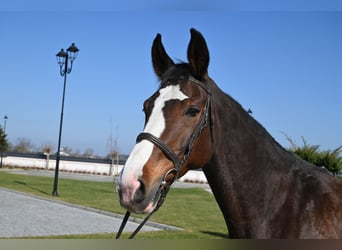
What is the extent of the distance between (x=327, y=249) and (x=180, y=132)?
99 centimetres

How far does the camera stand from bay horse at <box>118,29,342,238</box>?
2.07 m

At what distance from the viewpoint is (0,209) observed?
35.0 feet

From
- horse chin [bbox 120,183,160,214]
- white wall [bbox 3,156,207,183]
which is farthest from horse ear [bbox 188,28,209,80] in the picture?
white wall [bbox 3,156,207,183]

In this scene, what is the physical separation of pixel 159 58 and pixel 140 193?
1089 millimetres

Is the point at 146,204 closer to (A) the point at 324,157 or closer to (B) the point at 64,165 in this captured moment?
(A) the point at 324,157

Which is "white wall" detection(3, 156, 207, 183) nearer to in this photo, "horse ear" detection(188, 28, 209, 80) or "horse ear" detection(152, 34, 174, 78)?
"horse ear" detection(152, 34, 174, 78)

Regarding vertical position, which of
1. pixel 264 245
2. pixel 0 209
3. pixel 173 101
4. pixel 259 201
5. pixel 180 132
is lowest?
pixel 0 209

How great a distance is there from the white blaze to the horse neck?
0.34 metres

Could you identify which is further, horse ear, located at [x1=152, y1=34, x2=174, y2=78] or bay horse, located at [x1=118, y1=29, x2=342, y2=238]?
horse ear, located at [x1=152, y1=34, x2=174, y2=78]

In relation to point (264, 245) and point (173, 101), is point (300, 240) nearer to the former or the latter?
point (264, 245)

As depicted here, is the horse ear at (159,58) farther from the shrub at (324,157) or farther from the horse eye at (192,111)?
the shrub at (324,157)

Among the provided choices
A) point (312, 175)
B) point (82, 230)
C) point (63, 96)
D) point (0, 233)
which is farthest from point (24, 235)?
point (63, 96)

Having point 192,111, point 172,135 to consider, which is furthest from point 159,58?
point 172,135

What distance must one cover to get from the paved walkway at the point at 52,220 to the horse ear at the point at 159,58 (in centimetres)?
589
